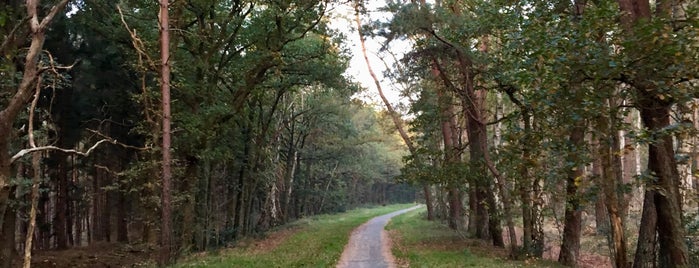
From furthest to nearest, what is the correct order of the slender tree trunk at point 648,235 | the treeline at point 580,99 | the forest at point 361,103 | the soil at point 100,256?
the soil at point 100,256 < the slender tree trunk at point 648,235 < the forest at point 361,103 < the treeline at point 580,99

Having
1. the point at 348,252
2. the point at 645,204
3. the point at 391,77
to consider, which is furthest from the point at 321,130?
the point at 645,204

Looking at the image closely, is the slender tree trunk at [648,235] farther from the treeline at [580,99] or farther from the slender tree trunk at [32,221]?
the slender tree trunk at [32,221]

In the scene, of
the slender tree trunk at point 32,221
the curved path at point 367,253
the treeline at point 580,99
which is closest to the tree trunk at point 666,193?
the treeline at point 580,99

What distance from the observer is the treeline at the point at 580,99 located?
754 cm

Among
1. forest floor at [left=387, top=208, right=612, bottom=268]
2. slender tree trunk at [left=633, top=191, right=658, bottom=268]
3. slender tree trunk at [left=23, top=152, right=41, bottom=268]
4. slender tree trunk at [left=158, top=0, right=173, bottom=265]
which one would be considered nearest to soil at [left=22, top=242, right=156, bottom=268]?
slender tree trunk at [left=158, top=0, right=173, bottom=265]

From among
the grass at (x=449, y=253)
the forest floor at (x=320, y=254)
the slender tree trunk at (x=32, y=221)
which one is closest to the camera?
the slender tree trunk at (x=32, y=221)

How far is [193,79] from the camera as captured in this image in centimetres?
1861

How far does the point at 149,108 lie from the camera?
14.0m

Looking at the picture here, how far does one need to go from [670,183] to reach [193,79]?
15.3 meters

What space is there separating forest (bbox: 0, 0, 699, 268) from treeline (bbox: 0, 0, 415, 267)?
0.09 m

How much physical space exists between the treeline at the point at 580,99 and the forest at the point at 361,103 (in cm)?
5

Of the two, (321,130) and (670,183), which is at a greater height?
(321,130)

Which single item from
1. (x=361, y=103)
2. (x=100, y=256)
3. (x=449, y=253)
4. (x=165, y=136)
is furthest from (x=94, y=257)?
(x=361, y=103)

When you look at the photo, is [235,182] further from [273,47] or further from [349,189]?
[349,189]
